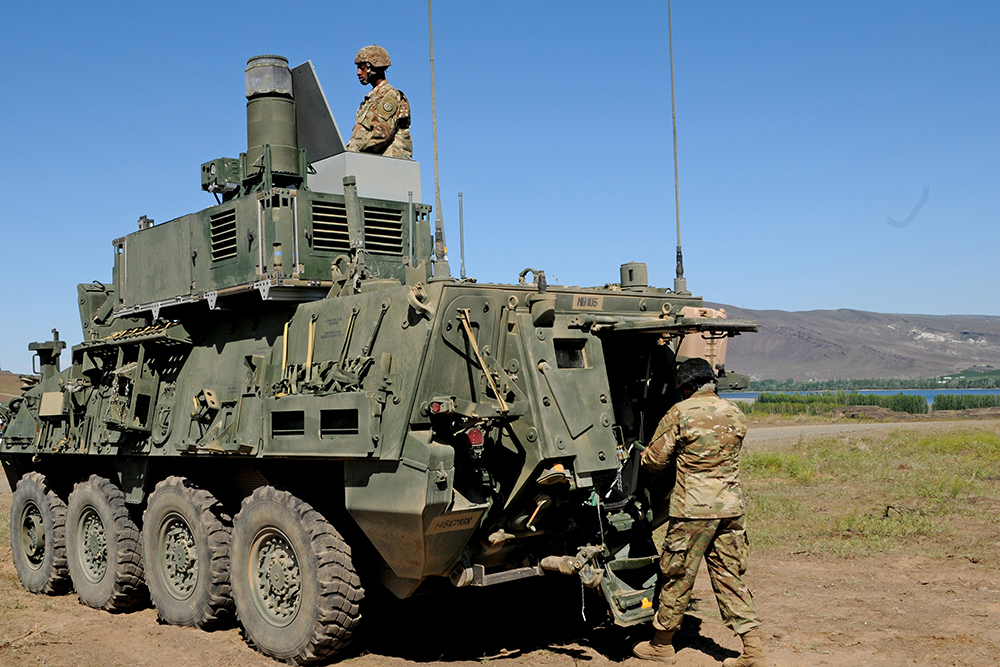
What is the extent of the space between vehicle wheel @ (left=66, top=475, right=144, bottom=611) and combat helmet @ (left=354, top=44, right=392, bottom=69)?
462 centimetres

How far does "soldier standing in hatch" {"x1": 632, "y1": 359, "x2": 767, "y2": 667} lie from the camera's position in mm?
6762

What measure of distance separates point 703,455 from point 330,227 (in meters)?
3.52

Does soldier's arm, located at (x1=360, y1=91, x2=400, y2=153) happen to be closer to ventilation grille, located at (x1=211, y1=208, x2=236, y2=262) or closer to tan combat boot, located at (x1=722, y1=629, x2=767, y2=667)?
ventilation grille, located at (x1=211, y1=208, x2=236, y2=262)

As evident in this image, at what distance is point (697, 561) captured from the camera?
268 inches

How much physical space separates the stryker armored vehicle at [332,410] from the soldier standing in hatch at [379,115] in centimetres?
35

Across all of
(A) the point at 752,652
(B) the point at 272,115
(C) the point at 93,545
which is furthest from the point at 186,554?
(A) the point at 752,652

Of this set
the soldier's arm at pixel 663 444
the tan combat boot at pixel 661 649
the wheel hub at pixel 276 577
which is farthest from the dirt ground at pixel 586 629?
the soldier's arm at pixel 663 444

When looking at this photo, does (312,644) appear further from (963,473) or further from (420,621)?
(963,473)

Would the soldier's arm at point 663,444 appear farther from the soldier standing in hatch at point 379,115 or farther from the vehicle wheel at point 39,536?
the vehicle wheel at point 39,536

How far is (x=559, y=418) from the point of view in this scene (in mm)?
6738

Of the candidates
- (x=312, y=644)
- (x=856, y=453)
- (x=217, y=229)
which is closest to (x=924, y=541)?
(x=312, y=644)

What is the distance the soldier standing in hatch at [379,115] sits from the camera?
9.14 m

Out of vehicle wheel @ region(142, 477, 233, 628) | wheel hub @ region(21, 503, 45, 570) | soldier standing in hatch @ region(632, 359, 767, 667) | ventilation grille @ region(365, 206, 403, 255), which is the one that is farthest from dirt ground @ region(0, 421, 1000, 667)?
ventilation grille @ region(365, 206, 403, 255)

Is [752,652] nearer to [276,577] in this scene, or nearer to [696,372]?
[696,372]
